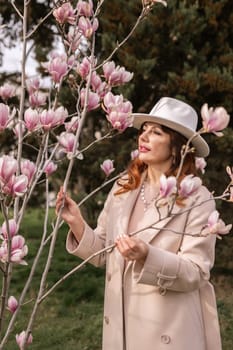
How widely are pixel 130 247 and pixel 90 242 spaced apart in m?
0.51

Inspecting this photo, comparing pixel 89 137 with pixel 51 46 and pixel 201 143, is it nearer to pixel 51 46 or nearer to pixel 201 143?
pixel 51 46

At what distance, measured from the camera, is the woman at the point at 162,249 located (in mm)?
2141

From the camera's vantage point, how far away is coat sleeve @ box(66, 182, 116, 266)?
7.41 ft

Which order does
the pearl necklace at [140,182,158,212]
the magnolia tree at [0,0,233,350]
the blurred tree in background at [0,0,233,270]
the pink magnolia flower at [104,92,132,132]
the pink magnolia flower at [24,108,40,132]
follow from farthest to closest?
the blurred tree in background at [0,0,233,270]
the pearl necklace at [140,182,158,212]
the pink magnolia flower at [104,92,132,132]
the pink magnolia flower at [24,108,40,132]
the magnolia tree at [0,0,233,350]

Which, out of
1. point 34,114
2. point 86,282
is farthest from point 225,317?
point 34,114

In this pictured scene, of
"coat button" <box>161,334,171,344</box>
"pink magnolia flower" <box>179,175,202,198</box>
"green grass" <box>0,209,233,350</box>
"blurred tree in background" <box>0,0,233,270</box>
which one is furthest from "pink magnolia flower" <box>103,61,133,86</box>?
"blurred tree in background" <box>0,0,233,270</box>

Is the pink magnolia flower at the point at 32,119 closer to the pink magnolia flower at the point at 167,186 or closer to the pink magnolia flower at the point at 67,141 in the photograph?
the pink magnolia flower at the point at 67,141

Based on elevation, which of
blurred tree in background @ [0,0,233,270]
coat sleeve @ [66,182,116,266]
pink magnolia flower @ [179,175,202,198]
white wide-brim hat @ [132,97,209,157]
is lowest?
blurred tree in background @ [0,0,233,270]

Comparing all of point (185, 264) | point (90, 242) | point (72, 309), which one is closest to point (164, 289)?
point (185, 264)

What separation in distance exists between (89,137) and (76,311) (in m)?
1.69

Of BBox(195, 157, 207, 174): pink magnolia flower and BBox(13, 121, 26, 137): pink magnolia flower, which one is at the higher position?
BBox(13, 121, 26, 137): pink magnolia flower

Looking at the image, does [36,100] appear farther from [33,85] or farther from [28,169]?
[28,169]

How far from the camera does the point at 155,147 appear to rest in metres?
2.21

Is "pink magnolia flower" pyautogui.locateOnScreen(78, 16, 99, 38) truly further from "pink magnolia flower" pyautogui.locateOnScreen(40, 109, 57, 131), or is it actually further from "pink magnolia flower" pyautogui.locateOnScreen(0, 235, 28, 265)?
"pink magnolia flower" pyautogui.locateOnScreen(0, 235, 28, 265)
